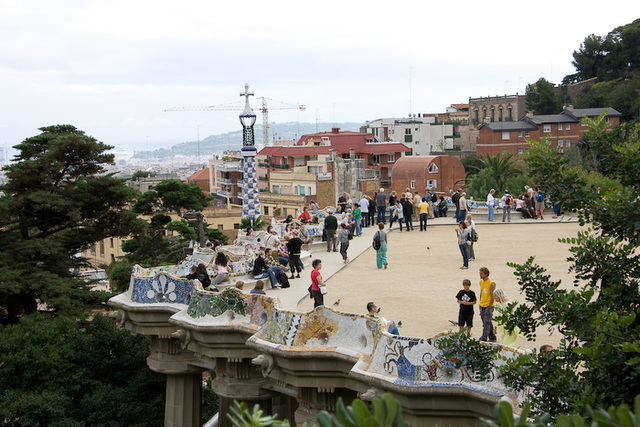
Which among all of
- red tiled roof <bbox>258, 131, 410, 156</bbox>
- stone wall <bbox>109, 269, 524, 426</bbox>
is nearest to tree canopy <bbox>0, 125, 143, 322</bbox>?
stone wall <bbox>109, 269, 524, 426</bbox>

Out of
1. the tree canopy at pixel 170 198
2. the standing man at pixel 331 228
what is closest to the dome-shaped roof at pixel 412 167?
the tree canopy at pixel 170 198

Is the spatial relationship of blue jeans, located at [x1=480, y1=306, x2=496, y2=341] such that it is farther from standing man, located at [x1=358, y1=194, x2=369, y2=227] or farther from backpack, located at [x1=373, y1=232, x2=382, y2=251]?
standing man, located at [x1=358, y1=194, x2=369, y2=227]

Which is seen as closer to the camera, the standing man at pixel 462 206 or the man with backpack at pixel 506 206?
the standing man at pixel 462 206

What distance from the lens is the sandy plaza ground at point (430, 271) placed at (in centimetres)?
1430

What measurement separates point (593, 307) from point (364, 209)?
59.9ft

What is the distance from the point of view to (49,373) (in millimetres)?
18000

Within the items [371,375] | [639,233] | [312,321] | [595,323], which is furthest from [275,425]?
[312,321]

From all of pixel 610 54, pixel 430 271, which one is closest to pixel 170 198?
pixel 430 271

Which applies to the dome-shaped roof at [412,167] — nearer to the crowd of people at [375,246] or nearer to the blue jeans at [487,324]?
the crowd of people at [375,246]

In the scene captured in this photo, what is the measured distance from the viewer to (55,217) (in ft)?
78.1

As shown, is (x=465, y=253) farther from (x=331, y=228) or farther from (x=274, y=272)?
(x=331, y=228)

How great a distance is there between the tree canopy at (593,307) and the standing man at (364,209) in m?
16.8

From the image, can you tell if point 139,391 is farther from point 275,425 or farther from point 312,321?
point 275,425

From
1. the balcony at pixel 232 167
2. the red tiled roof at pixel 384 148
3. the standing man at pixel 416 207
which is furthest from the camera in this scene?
the balcony at pixel 232 167
